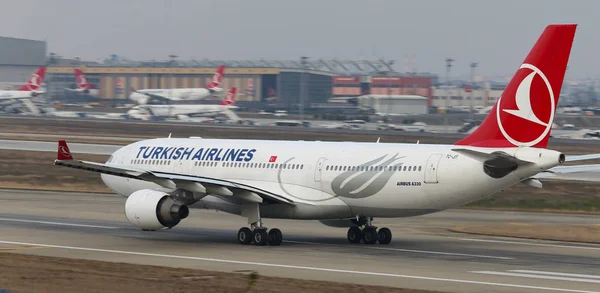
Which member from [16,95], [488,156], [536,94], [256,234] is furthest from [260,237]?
[16,95]

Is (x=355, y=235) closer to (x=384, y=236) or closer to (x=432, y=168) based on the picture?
(x=384, y=236)

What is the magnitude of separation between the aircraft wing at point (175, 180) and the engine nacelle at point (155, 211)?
60 cm

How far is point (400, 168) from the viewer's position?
31531mm

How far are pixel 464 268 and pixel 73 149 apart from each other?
62213 millimetres

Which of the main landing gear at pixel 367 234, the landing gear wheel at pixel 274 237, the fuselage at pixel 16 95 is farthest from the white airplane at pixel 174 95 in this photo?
the landing gear wheel at pixel 274 237

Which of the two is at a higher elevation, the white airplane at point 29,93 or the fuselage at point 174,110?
the white airplane at point 29,93

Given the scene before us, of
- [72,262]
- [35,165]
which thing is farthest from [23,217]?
[35,165]

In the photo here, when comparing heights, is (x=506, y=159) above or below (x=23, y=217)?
above

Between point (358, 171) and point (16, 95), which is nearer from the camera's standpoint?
point (358, 171)

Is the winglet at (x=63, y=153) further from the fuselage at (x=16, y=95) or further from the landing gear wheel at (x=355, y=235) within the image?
the fuselage at (x=16, y=95)

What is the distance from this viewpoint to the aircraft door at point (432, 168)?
1205 inches

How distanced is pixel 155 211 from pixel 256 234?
11.7 ft

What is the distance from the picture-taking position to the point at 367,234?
3450 cm

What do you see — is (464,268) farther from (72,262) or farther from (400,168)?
(72,262)
